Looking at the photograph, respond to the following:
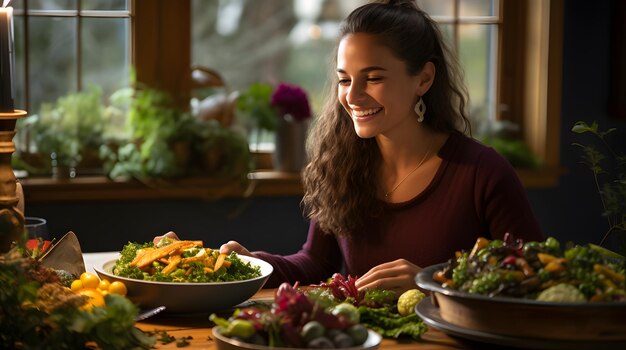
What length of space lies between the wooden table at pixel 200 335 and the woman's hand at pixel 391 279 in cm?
20

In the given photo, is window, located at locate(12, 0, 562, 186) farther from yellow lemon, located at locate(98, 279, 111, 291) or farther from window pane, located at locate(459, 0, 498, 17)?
yellow lemon, located at locate(98, 279, 111, 291)

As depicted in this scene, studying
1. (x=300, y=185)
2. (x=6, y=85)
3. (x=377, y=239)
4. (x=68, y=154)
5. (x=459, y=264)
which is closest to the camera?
(x=459, y=264)

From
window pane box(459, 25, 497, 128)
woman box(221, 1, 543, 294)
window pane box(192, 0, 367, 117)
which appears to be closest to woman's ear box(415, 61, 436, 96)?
woman box(221, 1, 543, 294)

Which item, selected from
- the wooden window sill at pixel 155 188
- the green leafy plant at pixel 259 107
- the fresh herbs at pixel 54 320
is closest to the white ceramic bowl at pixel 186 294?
the fresh herbs at pixel 54 320

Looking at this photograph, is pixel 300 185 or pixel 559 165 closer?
pixel 300 185

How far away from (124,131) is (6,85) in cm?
219

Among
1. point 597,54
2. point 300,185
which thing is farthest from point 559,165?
point 300,185

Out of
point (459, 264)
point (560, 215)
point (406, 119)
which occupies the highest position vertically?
point (406, 119)

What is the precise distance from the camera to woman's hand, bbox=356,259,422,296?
6.70 ft

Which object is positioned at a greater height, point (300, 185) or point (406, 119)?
point (406, 119)

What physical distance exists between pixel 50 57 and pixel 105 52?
0.22m

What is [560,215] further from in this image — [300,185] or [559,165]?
[300,185]

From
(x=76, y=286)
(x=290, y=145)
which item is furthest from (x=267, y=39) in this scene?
(x=76, y=286)

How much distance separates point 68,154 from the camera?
392 centimetres
